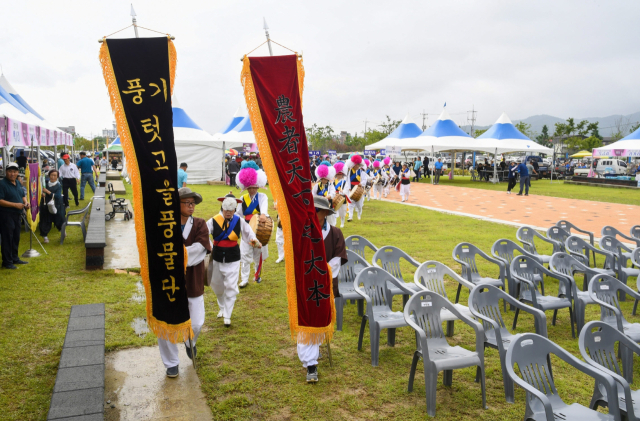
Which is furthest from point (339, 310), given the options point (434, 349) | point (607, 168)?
point (607, 168)

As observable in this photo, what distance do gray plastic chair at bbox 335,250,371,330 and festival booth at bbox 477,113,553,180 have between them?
26.0 m

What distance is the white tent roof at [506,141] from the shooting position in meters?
29.0

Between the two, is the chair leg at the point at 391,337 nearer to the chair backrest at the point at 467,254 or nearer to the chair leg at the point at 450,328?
the chair leg at the point at 450,328

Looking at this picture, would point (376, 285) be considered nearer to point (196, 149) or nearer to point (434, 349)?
point (434, 349)

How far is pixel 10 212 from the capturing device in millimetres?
7789

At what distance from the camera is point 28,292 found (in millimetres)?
6656

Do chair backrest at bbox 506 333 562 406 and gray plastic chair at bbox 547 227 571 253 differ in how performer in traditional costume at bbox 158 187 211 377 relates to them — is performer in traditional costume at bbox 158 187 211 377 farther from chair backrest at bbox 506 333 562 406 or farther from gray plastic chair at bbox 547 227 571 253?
gray plastic chair at bbox 547 227 571 253

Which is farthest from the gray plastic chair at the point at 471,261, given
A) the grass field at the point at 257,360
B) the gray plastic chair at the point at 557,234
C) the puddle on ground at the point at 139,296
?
the puddle on ground at the point at 139,296

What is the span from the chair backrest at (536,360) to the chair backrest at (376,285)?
193 centimetres

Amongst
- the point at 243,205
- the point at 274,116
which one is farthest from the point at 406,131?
the point at 274,116

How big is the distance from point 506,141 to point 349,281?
27.1 metres

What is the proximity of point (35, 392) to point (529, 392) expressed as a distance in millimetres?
4219

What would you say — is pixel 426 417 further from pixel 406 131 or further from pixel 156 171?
pixel 406 131

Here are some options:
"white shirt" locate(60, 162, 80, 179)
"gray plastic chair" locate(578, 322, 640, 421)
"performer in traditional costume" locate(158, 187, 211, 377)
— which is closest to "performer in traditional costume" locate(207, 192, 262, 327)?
"performer in traditional costume" locate(158, 187, 211, 377)
